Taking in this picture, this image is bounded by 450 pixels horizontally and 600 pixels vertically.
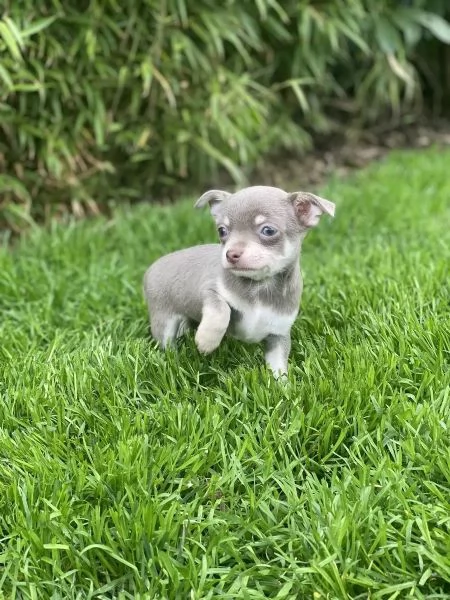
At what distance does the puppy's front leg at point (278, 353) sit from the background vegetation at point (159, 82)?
6.62 feet

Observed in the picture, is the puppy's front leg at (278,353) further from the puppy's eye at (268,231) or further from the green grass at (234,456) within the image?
the puppy's eye at (268,231)

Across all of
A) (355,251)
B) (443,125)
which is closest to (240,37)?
(355,251)

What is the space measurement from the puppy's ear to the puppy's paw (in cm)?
41

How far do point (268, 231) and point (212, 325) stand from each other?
297 millimetres

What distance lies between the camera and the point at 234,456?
6.18ft

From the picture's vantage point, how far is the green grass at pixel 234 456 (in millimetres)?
1624

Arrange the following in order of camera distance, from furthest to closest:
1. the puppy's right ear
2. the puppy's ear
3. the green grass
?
1. the puppy's right ear
2. the puppy's ear
3. the green grass

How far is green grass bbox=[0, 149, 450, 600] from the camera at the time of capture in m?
1.62

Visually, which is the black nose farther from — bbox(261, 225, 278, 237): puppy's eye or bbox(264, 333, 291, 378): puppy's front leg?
bbox(264, 333, 291, 378): puppy's front leg

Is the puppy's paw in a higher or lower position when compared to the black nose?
lower

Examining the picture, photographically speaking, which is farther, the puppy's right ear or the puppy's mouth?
the puppy's right ear

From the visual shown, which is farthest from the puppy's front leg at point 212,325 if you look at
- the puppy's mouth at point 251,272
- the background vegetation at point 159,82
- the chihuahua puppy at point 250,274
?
the background vegetation at point 159,82

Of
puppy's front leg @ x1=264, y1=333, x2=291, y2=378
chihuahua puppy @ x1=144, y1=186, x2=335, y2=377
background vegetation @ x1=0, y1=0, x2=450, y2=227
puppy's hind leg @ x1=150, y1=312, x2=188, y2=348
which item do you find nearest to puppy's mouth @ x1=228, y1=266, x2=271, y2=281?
chihuahua puppy @ x1=144, y1=186, x2=335, y2=377

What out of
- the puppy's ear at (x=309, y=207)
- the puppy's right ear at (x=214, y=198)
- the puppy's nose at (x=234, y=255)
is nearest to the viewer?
the puppy's nose at (x=234, y=255)
